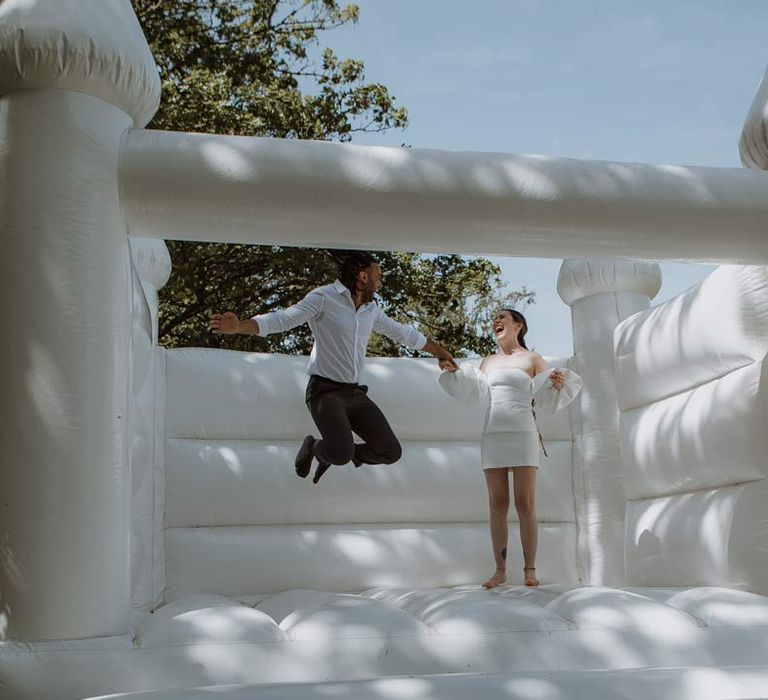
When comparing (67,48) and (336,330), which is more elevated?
(67,48)

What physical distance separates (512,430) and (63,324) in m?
2.29

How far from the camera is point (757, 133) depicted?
9.86ft

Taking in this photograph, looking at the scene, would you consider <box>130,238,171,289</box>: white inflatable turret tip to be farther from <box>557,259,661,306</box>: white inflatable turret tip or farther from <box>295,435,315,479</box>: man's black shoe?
<box>557,259,661,306</box>: white inflatable turret tip

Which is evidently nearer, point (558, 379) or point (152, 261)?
point (558, 379)

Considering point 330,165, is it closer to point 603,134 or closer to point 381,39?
point 603,134

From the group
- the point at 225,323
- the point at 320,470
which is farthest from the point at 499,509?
the point at 225,323

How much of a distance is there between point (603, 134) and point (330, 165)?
21.4ft

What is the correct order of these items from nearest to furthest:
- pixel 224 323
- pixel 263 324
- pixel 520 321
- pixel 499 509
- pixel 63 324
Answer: pixel 63 324 → pixel 224 323 → pixel 263 324 → pixel 499 509 → pixel 520 321

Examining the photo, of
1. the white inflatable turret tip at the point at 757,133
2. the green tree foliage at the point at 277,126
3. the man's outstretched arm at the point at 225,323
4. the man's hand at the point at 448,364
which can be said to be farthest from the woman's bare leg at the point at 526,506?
the green tree foliage at the point at 277,126

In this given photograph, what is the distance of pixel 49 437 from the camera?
7.66 feet

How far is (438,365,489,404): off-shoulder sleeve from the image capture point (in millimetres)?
4258

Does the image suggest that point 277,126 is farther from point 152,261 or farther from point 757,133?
point 757,133

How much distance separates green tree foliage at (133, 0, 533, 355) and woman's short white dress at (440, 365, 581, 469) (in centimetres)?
574

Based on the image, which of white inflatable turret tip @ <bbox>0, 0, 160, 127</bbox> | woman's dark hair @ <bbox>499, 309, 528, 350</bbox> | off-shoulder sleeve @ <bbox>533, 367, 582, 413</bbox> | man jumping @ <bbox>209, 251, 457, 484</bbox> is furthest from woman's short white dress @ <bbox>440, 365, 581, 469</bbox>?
white inflatable turret tip @ <bbox>0, 0, 160, 127</bbox>
